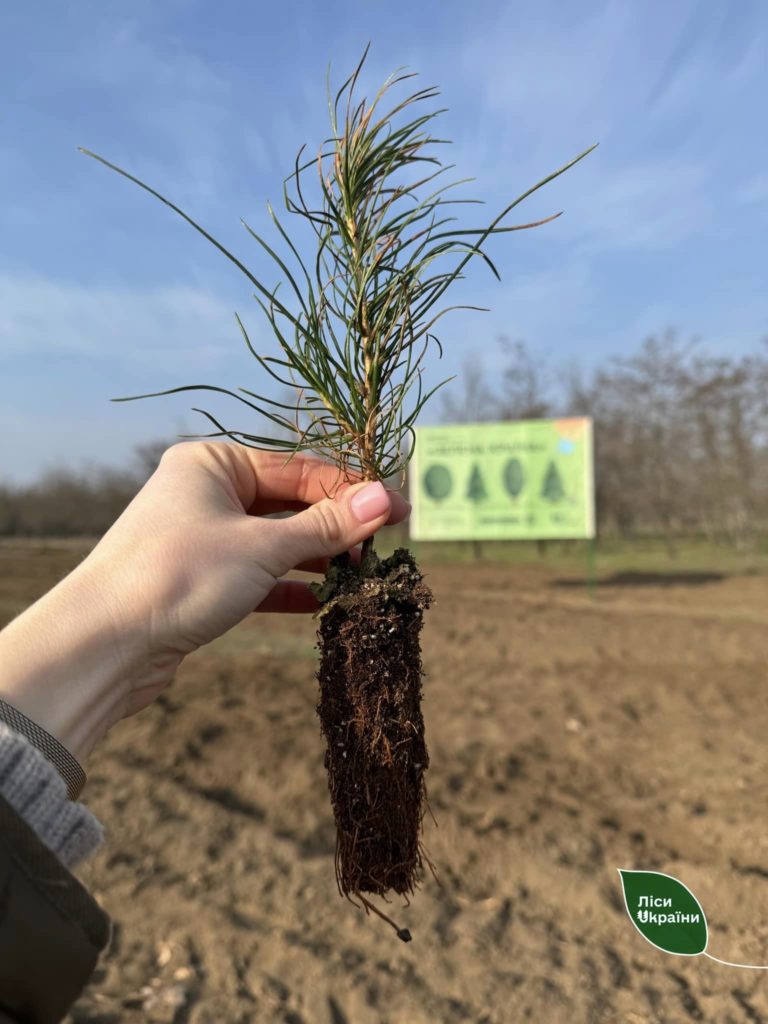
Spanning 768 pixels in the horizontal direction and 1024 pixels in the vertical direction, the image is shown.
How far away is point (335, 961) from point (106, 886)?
1112 millimetres

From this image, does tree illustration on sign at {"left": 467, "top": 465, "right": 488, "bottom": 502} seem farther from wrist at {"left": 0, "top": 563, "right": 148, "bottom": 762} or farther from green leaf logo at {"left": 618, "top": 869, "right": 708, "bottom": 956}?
wrist at {"left": 0, "top": 563, "right": 148, "bottom": 762}

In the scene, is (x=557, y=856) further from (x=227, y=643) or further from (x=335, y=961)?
(x=227, y=643)

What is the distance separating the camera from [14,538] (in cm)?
1383

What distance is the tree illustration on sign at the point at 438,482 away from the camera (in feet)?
37.6

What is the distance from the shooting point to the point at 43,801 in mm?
958

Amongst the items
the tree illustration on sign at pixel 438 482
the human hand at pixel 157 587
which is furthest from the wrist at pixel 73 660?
the tree illustration on sign at pixel 438 482

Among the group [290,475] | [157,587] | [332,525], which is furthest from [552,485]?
[157,587]

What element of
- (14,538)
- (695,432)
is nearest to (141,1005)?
(14,538)

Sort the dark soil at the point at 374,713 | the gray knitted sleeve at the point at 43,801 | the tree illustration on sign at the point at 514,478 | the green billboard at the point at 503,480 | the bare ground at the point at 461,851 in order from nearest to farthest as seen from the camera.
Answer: the gray knitted sleeve at the point at 43,801 → the dark soil at the point at 374,713 → the bare ground at the point at 461,851 → the green billboard at the point at 503,480 → the tree illustration on sign at the point at 514,478

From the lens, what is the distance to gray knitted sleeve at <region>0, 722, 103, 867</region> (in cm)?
93

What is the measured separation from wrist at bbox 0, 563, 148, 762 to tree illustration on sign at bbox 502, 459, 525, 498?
10.4 m

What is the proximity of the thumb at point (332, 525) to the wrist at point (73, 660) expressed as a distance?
31 cm

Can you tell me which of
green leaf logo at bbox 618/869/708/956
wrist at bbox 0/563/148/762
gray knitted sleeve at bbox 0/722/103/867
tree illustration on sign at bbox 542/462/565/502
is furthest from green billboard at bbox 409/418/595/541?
gray knitted sleeve at bbox 0/722/103/867

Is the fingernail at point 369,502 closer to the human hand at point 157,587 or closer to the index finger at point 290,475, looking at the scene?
the human hand at point 157,587
